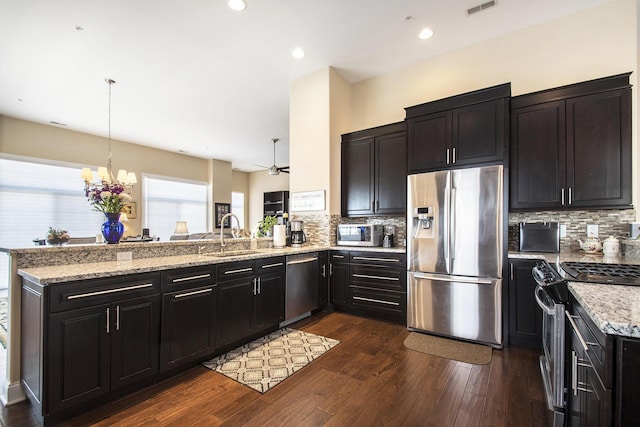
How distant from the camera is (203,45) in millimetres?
3420

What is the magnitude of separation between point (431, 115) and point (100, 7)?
3603mm

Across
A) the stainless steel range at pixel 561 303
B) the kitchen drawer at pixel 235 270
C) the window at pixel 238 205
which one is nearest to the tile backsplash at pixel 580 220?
the stainless steel range at pixel 561 303

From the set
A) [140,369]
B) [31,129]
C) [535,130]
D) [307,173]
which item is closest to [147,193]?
[31,129]

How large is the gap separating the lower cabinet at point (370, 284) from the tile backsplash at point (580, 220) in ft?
4.39

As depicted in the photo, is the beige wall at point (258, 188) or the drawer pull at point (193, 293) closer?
the drawer pull at point (193, 293)

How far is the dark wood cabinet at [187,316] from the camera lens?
7.23 ft

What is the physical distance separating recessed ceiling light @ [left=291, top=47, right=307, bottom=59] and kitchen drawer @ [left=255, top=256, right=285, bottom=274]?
8.56ft

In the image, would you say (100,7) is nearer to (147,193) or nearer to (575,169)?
(575,169)

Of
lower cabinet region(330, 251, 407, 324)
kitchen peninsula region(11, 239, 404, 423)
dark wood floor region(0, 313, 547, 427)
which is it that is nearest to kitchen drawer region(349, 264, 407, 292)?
lower cabinet region(330, 251, 407, 324)

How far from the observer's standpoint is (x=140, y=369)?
2.04 m

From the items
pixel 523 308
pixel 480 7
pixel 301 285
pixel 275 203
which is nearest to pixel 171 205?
pixel 275 203

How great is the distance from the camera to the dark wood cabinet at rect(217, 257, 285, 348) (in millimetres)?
2625

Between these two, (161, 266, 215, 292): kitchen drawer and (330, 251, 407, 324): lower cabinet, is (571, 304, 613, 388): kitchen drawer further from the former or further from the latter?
(161, 266, 215, 292): kitchen drawer

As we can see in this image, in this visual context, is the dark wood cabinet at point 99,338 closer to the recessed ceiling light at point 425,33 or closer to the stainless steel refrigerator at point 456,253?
the stainless steel refrigerator at point 456,253
